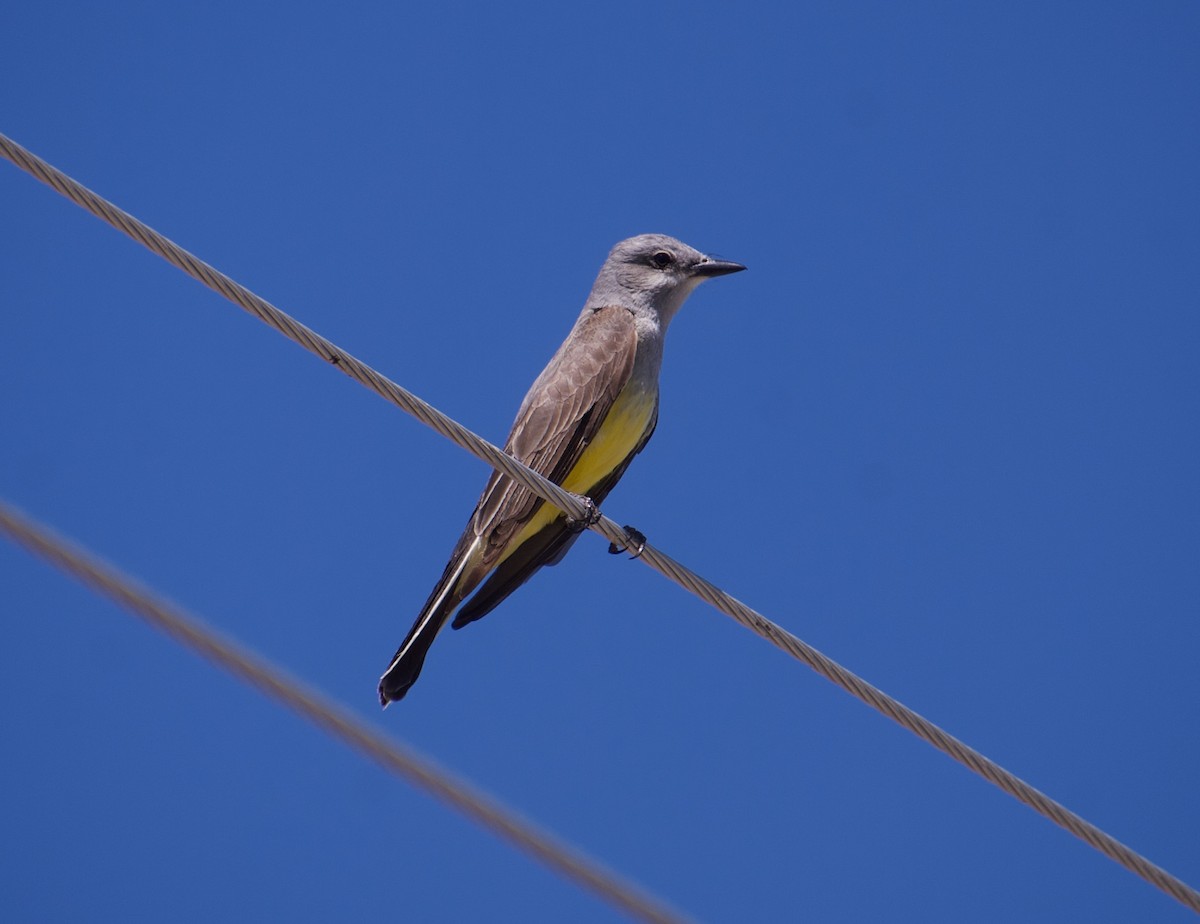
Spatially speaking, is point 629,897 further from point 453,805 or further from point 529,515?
point 529,515

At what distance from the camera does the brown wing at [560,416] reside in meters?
6.11

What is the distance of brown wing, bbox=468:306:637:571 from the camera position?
6113 millimetres

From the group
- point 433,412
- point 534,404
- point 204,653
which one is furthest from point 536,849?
point 534,404

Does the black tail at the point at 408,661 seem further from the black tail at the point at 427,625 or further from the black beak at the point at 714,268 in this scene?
the black beak at the point at 714,268

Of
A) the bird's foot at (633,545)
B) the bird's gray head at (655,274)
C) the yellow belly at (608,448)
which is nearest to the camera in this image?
the bird's foot at (633,545)

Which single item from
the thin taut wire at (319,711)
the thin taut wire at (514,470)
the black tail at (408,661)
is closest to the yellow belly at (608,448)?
the black tail at (408,661)

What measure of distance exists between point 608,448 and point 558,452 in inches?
11.8

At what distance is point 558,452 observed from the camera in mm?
6336

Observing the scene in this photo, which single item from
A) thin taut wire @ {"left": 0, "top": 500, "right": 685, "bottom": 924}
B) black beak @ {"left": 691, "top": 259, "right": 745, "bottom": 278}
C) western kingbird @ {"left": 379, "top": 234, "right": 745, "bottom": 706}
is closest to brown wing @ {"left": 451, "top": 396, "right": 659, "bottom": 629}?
western kingbird @ {"left": 379, "top": 234, "right": 745, "bottom": 706}

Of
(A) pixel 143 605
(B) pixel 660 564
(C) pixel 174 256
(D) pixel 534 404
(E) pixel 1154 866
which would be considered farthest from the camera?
(D) pixel 534 404

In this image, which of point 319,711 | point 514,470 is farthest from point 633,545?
point 319,711

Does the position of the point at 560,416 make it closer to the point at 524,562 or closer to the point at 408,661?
the point at 524,562

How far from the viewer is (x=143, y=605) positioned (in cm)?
304

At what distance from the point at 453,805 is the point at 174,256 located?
171cm
